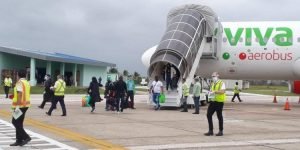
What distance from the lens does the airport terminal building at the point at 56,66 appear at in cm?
5491

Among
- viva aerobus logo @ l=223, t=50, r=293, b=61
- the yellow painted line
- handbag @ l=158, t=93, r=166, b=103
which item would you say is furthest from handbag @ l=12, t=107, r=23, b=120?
viva aerobus logo @ l=223, t=50, r=293, b=61

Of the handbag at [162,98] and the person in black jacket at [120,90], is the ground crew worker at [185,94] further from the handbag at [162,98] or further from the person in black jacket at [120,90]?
the person in black jacket at [120,90]

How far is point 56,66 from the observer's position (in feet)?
199

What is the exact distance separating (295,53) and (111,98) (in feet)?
36.6

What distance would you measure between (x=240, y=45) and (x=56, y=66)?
1508 inches

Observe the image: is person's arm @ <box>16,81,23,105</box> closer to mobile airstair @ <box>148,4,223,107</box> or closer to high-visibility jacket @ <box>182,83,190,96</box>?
high-visibility jacket @ <box>182,83,190,96</box>

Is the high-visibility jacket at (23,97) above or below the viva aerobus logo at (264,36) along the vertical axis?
below

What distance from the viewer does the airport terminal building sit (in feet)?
180

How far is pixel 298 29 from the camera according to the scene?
26281mm

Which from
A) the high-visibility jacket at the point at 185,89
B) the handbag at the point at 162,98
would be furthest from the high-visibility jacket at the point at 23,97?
the handbag at the point at 162,98

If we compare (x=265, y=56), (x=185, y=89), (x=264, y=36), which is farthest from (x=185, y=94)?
(x=264, y=36)

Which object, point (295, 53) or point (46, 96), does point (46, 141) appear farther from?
point (295, 53)

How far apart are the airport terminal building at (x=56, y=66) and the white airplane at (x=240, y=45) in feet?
99.4

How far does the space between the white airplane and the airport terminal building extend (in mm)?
30295
